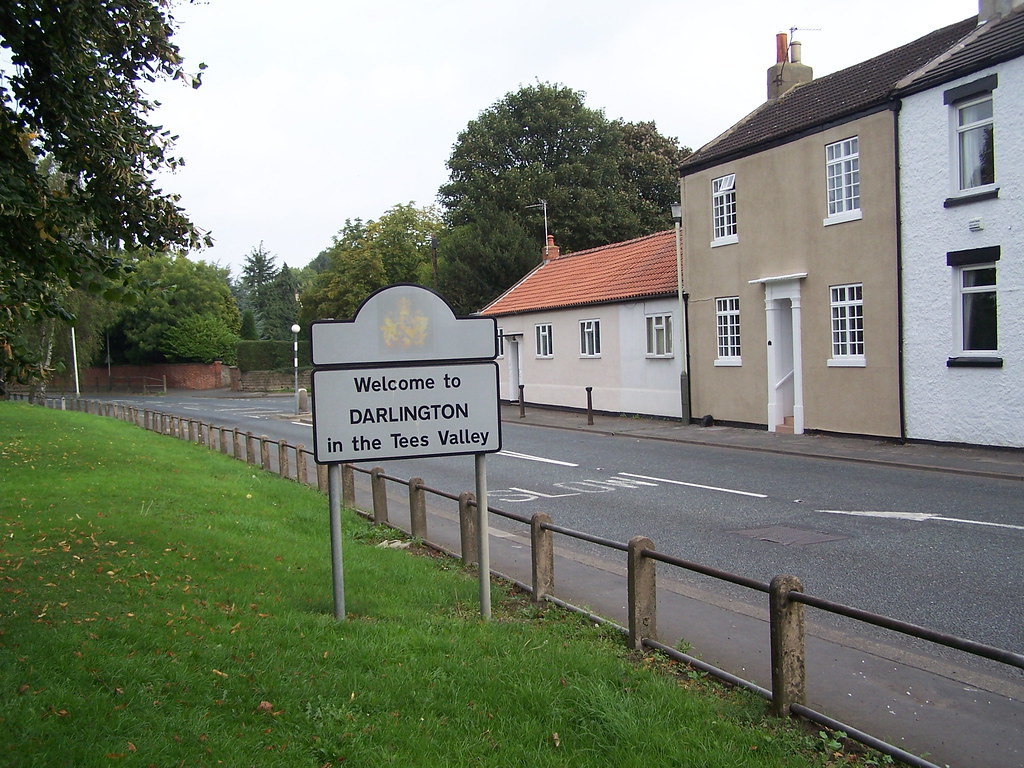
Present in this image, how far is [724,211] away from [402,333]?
19.3 meters

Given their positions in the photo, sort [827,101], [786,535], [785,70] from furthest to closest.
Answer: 1. [785,70]
2. [827,101]
3. [786,535]

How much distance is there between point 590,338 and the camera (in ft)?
102

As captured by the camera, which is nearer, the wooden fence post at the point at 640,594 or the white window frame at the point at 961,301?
the wooden fence post at the point at 640,594

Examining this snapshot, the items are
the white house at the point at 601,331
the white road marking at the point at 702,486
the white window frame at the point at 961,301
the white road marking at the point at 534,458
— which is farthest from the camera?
the white house at the point at 601,331

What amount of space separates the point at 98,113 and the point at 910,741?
21.9 feet

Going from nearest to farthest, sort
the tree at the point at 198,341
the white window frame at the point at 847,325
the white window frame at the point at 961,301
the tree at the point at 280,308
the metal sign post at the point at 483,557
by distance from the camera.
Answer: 1. the metal sign post at the point at 483,557
2. the white window frame at the point at 961,301
3. the white window frame at the point at 847,325
4. the tree at the point at 198,341
5. the tree at the point at 280,308

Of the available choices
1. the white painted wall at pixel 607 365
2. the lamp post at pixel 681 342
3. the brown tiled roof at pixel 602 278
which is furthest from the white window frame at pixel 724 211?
the white painted wall at pixel 607 365

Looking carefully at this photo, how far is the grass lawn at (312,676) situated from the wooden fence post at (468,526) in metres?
0.16

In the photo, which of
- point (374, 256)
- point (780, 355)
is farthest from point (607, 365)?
point (374, 256)

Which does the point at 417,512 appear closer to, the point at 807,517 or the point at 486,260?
the point at 807,517

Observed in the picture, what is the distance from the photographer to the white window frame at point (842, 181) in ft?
65.7

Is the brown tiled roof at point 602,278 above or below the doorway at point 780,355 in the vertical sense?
above

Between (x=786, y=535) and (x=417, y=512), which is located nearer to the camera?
(x=417, y=512)

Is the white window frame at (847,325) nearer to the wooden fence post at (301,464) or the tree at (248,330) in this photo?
the wooden fence post at (301,464)
